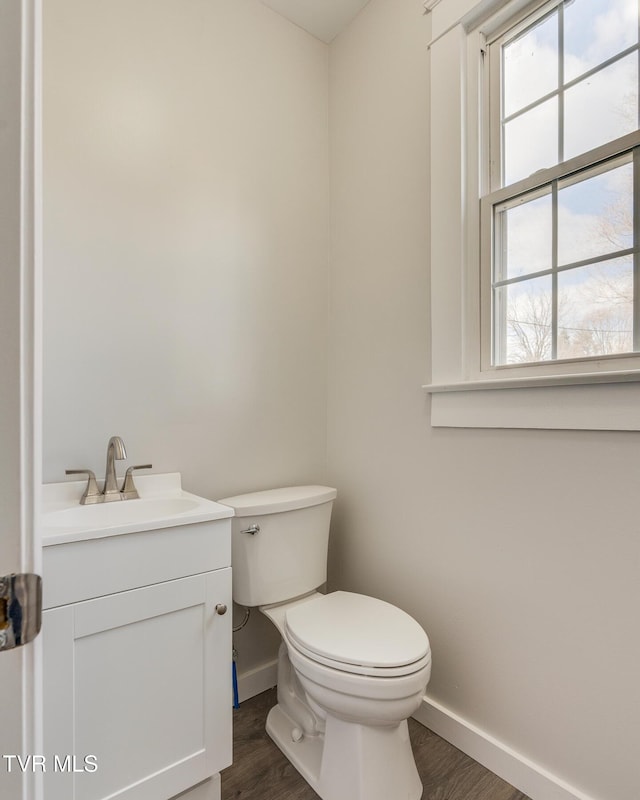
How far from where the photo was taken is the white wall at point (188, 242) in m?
1.31

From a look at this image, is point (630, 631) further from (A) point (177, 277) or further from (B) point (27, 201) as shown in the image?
(A) point (177, 277)

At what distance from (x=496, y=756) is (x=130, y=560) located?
1.18 m

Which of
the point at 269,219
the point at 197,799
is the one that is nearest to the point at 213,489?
the point at 197,799

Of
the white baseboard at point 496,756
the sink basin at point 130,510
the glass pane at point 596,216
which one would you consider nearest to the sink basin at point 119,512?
the sink basin at point 130,510

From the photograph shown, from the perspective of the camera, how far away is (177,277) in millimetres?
1510

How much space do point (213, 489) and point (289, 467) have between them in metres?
0.34

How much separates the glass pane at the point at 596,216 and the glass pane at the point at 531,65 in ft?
1.05

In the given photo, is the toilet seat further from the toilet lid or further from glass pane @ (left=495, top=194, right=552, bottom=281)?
glass pane @ (left=495, top=194, right=552, bottom=281)

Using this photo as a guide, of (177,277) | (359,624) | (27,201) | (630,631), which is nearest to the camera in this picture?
(27,201)

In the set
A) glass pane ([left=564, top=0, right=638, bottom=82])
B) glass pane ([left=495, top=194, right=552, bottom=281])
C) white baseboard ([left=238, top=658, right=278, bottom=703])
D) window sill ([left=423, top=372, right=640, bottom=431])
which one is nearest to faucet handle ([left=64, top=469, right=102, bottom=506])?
white baseboard ([left=238, top=658, right=278, bottom=703])

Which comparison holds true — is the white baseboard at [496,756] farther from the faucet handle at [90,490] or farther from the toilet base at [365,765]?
the faucet handle at [90,490]

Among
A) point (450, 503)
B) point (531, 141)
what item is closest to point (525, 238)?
point (531, 141)

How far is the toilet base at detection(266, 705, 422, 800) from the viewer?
111 cm

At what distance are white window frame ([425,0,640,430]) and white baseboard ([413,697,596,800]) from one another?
92cm
